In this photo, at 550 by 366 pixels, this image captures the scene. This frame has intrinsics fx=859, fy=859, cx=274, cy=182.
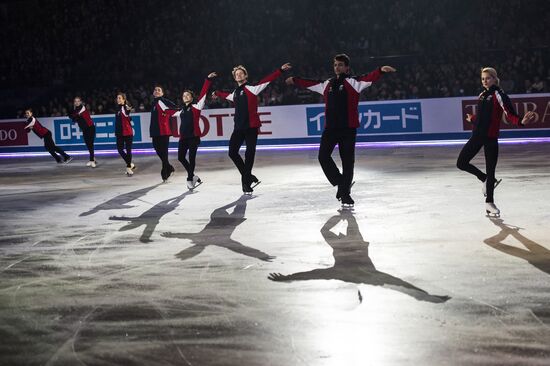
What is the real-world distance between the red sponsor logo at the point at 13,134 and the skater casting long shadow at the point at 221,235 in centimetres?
1984

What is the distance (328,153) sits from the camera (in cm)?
1189

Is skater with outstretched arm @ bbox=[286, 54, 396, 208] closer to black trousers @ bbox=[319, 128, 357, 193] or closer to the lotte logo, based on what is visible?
black trousers @ bbox=[319, 128, 357, 193]

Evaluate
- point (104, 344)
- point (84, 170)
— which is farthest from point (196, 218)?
point (84, 170)

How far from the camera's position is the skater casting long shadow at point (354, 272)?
6633 millimetres

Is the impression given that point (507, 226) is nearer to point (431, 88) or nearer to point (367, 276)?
point (367, 276)

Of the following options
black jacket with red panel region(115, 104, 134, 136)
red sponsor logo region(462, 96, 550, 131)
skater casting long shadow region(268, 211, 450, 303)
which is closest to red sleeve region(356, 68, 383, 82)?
skater casting long shadow region(268, 211, 450, 303)

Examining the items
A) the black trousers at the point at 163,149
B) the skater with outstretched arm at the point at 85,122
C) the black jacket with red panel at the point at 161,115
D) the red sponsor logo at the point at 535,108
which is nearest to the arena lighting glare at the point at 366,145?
the red sponsor logo at the point at 535,108

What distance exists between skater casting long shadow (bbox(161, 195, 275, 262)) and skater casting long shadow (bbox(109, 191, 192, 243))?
0.34 meters

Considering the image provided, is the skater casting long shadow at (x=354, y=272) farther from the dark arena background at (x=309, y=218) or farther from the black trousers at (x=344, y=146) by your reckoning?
the black trousers at (x=344, y=146)

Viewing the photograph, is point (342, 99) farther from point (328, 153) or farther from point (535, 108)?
point (535, 108)

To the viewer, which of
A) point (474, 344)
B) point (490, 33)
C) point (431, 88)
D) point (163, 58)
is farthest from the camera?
point (163, 58)

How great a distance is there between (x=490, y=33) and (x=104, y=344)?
2712 centimetres

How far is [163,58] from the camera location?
34625mm

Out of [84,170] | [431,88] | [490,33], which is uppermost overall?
[490,33]
